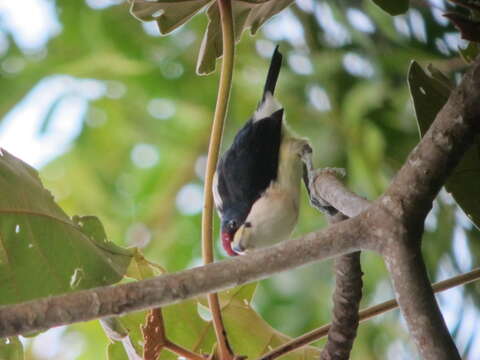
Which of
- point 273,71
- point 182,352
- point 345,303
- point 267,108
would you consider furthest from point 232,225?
point 345,303

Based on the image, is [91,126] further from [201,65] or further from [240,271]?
[240,271]

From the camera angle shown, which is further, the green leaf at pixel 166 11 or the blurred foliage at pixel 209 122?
the blurred foliage at pixel 209 122

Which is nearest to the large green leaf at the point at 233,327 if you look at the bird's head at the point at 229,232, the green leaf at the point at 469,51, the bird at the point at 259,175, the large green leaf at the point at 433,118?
the large green leaf at the point at 433,118

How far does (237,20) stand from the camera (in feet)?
5.18

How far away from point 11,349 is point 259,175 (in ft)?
4.57

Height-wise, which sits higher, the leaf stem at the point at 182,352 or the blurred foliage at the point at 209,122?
the leaf stem at the point at 182,352

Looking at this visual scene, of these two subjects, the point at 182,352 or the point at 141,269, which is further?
the point at 141,269

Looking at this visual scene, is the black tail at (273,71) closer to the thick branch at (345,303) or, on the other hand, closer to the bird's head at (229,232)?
the bird's head at (229,232)

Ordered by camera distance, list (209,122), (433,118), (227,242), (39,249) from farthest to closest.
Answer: (209,122)
(227,242)
(39,249)
(433,118)

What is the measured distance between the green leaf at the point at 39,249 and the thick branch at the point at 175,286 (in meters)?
0.55

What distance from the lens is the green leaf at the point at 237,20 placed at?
1.51 meters

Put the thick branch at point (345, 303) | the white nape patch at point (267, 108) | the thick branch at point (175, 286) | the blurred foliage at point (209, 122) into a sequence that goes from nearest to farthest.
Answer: the thick branch at point (175, 286) < the thick branch at point (345, 303) < the blurred foliage at point (209, 122) < the white nape patch at point (267, 108)

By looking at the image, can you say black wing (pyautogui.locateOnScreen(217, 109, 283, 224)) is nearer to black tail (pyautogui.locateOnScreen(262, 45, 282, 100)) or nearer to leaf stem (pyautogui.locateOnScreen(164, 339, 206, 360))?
black tail (pyautogui.locateOnScreen(262, 45, 282, 100))

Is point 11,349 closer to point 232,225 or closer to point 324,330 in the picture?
point 324,330
